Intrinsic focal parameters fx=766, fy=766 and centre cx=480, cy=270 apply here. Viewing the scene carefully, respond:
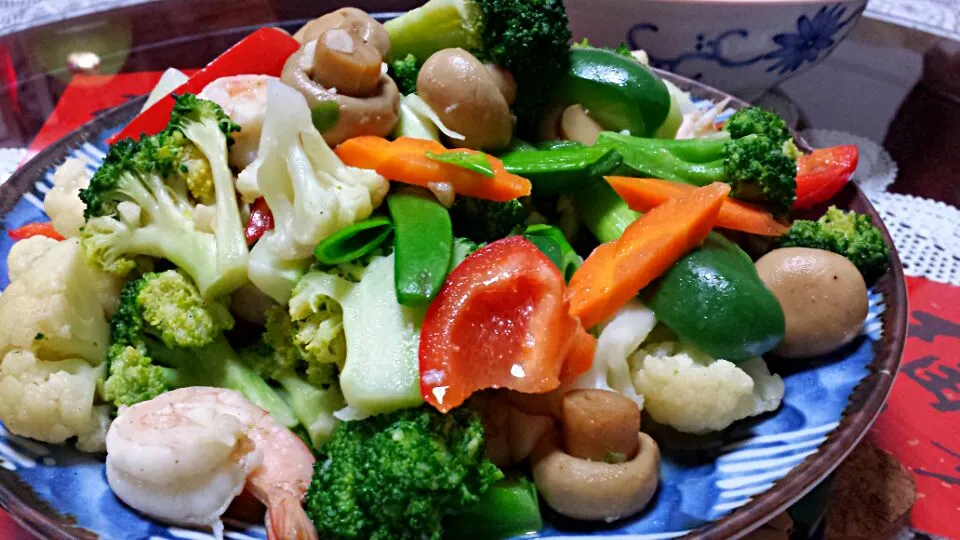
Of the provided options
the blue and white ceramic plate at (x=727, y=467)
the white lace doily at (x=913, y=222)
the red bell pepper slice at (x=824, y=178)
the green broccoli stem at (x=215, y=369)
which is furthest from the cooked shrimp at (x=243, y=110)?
the white lace doily at (x=913, y=222)

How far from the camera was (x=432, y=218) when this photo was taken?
1.64 metres

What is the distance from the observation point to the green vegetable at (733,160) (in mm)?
1926

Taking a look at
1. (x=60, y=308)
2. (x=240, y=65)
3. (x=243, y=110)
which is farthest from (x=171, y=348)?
(x=240, y=65)

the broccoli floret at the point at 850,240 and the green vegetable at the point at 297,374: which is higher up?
the broccoli floret at the point at 850,240

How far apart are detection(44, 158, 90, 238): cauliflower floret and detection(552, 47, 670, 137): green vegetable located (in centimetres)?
128

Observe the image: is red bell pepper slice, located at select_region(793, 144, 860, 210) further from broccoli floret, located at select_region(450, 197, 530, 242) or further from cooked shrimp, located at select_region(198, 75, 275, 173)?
cooked shrimp, located at select_region(198, 75, 275, 173)

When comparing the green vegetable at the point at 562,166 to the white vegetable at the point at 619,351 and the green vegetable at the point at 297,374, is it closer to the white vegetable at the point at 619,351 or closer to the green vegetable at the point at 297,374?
the white vegetable at the point at 619,351

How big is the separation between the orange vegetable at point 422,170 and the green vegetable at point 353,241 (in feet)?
0.38

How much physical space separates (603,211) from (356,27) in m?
0.76

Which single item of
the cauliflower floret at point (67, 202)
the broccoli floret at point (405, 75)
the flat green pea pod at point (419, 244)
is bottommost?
the cauliflower floret at point (67, 202)

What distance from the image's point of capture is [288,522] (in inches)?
54.0

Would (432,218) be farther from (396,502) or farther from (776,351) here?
(776,351)

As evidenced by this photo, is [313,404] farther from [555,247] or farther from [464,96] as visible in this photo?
[464,96]

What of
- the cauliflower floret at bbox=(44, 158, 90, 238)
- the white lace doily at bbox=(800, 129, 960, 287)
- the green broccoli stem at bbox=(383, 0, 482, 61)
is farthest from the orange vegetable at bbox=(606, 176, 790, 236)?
the cauliflower floret at bbox=(44, 158, 90, 238)
